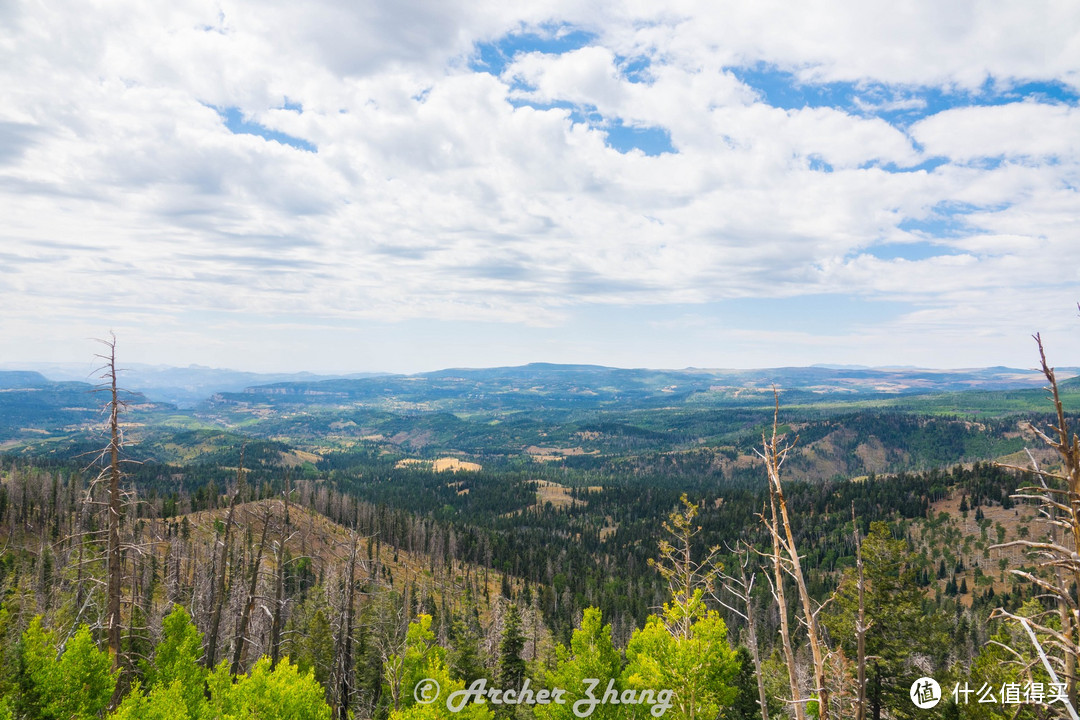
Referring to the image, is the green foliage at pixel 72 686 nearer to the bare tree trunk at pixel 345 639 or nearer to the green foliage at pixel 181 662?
the green foliage at pixel 181 662

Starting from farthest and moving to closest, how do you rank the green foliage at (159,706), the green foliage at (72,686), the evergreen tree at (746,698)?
the evergreen tree at (746,698), the green foliage at (72,686), the green foliage at (159,706)

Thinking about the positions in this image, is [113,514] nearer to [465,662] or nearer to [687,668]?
[687,668]

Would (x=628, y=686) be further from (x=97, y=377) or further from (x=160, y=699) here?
(x=97, y=377)

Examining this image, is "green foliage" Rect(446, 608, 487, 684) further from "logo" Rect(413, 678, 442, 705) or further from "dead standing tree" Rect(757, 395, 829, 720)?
"dead standing tree" Rect(757, 395, 829, 720)

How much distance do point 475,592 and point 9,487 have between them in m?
104

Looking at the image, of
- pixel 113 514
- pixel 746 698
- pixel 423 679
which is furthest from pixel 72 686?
pixel 746 698

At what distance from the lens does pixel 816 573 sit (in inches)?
5802

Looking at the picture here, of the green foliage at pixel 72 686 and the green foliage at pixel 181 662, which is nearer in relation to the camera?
the green foliage at pixel 72 686

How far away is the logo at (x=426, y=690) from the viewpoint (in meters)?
25.0

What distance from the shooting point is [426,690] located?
25797 millimetres

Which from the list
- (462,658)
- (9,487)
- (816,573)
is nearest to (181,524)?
(9,487)

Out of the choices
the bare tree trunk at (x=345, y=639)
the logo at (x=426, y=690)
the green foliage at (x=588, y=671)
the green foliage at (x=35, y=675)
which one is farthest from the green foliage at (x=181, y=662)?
the green foliage at (x=588, y=671)

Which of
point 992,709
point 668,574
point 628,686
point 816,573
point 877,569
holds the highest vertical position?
point 668,574

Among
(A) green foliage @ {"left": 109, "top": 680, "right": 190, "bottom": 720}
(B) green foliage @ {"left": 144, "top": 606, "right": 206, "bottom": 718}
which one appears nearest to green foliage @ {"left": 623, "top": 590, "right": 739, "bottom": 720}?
(A) green foliage @ {"left": 109, "top": 680, "right": 190, "bottom": 720}
